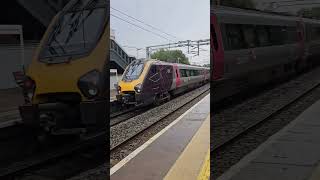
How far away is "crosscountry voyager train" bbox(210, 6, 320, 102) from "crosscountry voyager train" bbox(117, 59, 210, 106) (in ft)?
0.42

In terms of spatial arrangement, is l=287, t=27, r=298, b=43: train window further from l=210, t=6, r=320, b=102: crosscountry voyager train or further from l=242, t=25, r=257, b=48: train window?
l=242, t=25, r=257, b=48: train window

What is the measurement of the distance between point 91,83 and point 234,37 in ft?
4.53

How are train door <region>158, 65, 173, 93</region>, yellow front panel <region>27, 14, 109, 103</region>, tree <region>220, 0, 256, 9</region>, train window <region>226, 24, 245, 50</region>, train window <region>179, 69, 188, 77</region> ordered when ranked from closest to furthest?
yellow front panel <region>27, 14, 109, 103</region> → train door <region>158, 65, 173, 93</region> → train window <region>179, 69, 188, 77</region> → tree <region>220, 0, 256, 9</region> → train window <region>226, 24, 245, 50</region>

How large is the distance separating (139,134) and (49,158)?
0.97 ft

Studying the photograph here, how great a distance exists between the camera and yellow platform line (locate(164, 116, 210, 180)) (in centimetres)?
150

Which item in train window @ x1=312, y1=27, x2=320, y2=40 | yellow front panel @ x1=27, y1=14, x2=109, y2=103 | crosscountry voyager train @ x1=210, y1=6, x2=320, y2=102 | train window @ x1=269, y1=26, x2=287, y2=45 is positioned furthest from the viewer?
train window @ x1=312, y1=27, x2=320, y2=40

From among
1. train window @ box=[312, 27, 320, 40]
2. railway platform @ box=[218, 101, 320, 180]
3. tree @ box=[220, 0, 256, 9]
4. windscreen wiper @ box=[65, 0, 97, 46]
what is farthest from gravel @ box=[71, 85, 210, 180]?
train window @ box=[312, 27, 320, 40]

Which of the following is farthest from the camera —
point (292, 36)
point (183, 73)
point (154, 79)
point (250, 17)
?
point (292, 36)

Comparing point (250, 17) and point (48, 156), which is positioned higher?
point (250, 17)

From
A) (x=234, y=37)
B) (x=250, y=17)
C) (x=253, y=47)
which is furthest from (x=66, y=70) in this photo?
(x=253, y=47)

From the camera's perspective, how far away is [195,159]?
1520 millimetres

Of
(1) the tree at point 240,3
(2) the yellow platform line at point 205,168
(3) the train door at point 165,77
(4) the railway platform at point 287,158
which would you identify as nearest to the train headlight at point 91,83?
(3) the train door at point 165,77

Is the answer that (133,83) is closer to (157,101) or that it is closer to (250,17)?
(157,101)

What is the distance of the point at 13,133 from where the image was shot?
1.43 metres
